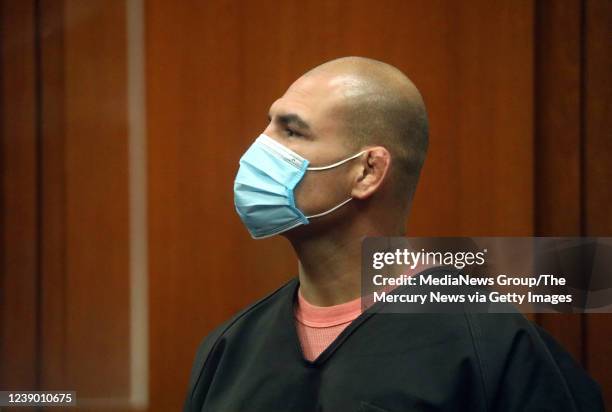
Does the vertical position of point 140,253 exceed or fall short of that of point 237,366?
it exceeds it

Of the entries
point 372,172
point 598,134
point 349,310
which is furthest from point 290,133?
point 598,134

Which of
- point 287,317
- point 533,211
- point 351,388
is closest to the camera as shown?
point 351,388

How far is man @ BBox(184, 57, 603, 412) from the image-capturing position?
1.13 m

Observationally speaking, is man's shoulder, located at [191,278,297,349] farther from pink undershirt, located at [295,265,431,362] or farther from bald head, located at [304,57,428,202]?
bald head, located at [304,57,428,202]

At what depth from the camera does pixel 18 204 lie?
1.61 metres

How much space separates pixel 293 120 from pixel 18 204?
2.19 feet

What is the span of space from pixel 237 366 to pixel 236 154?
42cm

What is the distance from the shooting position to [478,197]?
1440mm

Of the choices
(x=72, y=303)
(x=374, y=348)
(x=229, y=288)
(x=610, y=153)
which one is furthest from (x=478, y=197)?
(x=72, y=303)

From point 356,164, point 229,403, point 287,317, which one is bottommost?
point 229,403

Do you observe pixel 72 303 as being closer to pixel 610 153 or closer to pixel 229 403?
pixel 229 403

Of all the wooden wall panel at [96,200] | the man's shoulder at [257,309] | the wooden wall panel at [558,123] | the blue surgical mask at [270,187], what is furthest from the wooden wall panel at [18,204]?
the wooden wall panel at [558,123]

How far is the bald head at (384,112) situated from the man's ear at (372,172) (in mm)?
12

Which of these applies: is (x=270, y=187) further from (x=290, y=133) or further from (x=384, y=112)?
(x=384, y=112)
